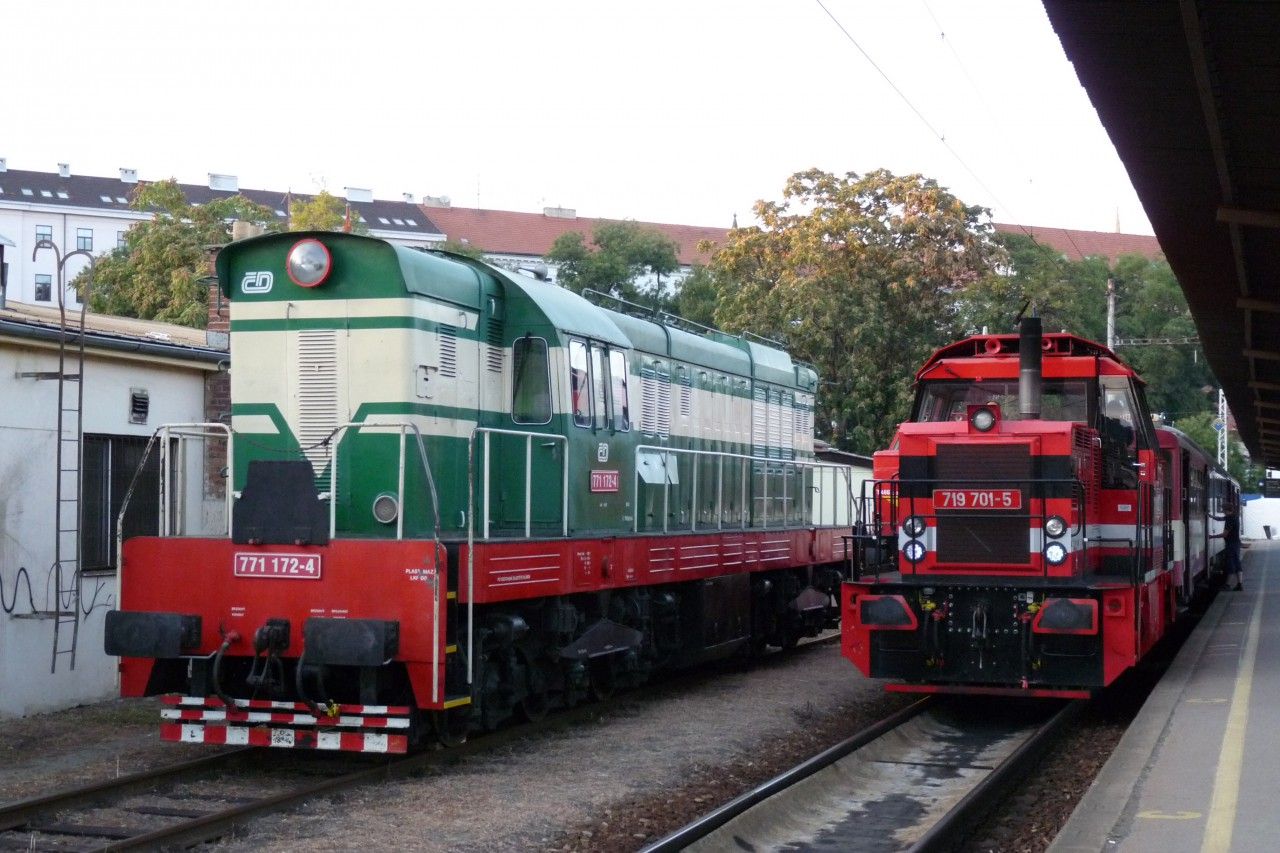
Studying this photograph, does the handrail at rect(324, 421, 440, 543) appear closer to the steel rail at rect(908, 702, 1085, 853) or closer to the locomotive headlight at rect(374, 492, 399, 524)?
the locomotive headlight at rect(374, 492, 399, 524)

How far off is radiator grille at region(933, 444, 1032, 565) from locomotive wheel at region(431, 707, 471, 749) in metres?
4.02

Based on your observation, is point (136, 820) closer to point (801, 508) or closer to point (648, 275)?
point (801, 508)

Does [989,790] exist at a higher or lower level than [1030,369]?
lower

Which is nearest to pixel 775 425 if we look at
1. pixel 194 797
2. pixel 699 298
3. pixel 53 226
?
pixel 194 797

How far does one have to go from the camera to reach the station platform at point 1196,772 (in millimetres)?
6176

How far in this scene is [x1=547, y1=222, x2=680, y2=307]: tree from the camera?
68625 millimetres

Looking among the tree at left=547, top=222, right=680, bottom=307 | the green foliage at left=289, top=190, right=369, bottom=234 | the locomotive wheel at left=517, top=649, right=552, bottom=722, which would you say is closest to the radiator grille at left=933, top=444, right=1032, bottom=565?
the locomotive wheel at left=517, top=649, right=552, bottom=722

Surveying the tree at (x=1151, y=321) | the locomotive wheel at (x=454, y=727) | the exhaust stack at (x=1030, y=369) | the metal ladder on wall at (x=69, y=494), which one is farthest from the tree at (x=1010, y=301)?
the tree at (x=1151, y=321)

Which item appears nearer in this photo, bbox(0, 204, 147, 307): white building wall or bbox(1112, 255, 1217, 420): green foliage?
bbox(1112, 255, 1217, 420): green foliage

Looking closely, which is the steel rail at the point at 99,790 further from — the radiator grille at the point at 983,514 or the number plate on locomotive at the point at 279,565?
the radiator grille at the point at 983,514

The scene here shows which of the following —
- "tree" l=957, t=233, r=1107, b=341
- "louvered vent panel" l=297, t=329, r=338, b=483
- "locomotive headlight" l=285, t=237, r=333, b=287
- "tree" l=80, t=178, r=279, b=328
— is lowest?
"louvered vent panel" l=297, t=329, r=338, b=483

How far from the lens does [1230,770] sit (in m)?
7.58

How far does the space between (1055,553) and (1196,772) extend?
3.09 meters

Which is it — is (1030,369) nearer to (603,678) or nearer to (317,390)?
(603,678)
